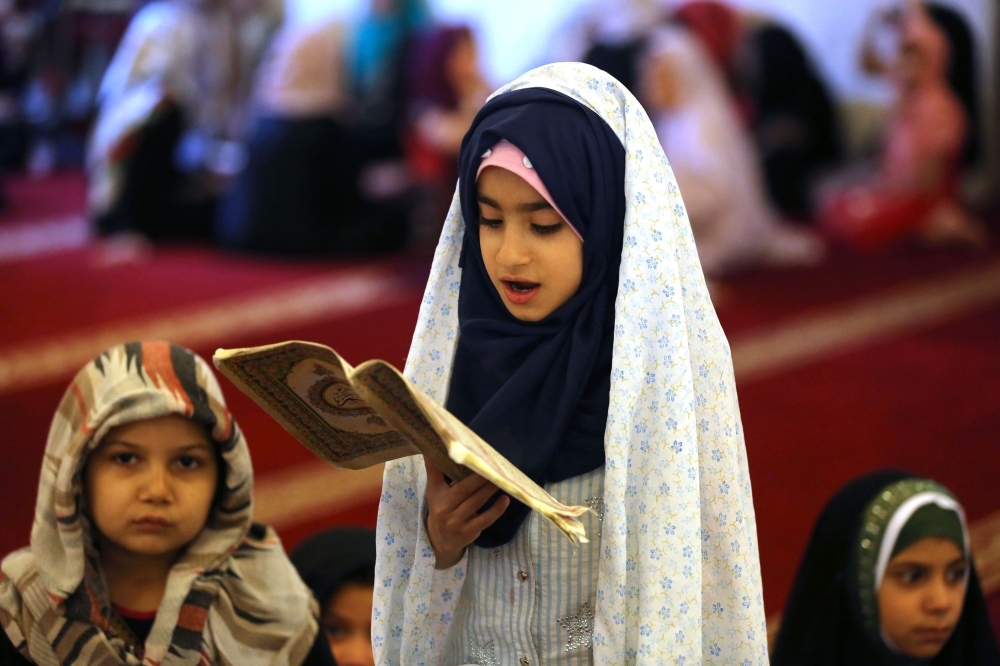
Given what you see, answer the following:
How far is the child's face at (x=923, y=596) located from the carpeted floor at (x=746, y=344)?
2.72 feet

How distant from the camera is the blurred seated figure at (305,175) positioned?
7.02m

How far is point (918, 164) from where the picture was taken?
23.6ft

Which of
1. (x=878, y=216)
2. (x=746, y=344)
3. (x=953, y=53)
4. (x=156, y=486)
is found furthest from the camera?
(x=953, y=53)

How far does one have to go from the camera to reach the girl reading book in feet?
5.71

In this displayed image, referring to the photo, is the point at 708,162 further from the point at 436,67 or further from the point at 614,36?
the point at 436,67

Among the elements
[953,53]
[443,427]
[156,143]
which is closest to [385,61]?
[156,143]

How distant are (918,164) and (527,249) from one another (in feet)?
19.4

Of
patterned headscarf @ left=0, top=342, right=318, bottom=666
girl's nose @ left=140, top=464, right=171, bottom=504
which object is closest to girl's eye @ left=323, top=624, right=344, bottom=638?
patterned headscarf @ left=0, top=342, right=318, bottom=666

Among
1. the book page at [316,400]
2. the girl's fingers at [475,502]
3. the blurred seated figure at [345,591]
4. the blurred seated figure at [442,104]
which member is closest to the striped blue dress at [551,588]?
the girl's fingers at [475,502]

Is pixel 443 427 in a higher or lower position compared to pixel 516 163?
lower

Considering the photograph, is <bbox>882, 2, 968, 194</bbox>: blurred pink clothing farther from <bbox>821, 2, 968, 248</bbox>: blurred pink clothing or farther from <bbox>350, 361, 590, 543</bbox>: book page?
<bbox>350, 361, 590, 543</bbox>: book page

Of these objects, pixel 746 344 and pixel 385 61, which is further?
pixel 385 61

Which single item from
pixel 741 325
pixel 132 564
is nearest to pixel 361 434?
pixel 132 564

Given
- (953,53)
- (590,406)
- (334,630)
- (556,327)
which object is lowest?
(334,630)
